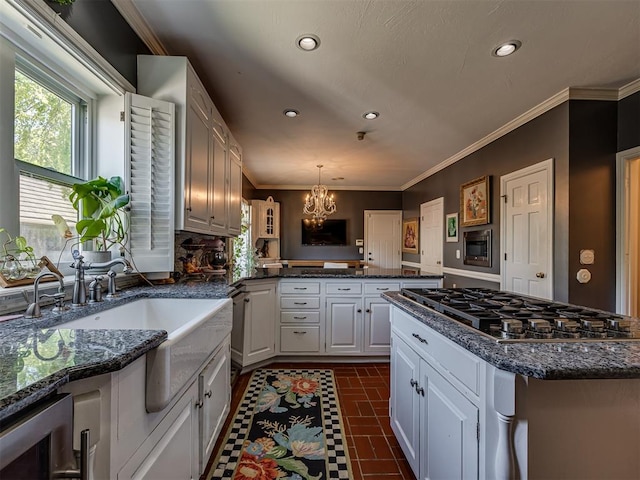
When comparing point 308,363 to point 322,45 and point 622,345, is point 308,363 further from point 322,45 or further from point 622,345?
point 322,45

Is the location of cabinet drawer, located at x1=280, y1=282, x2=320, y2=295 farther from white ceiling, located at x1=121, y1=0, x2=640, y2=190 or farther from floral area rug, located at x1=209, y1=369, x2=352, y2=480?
white ceiling, located at x1=121, y1=0, x2=640, y2=190

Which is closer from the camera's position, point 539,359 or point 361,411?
point 539,359

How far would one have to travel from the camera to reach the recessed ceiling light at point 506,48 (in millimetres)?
1973

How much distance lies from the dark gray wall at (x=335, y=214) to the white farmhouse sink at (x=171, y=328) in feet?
17.1

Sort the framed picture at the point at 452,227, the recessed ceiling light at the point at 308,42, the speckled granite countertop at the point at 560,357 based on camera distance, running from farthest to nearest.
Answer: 1. the framed picture at the point at 452,227
2. the recessed ceiling light at the point at 308,42
3. the speckled granite countertop at the point at 560,357

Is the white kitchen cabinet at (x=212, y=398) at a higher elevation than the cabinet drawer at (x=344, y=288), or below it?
below

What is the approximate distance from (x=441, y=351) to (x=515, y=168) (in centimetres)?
296

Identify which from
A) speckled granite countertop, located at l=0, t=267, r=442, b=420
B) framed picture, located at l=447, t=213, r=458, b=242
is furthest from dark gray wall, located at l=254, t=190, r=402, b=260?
speckled granite countertop, located at l=0, t=267, r=442, b=420

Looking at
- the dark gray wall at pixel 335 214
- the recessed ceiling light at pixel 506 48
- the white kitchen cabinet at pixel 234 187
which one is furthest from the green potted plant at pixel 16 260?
the dark gray wall at pixel 335 214

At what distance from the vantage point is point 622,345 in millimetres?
883

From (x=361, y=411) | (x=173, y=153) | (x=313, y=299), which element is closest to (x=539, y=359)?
(x=361, y=411)

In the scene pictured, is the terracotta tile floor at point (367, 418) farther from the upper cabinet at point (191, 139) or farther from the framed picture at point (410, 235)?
the framed picture at point (410, 235)

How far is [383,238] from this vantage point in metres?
6.95

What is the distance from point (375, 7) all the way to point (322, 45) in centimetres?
44
